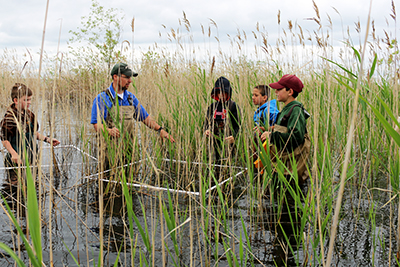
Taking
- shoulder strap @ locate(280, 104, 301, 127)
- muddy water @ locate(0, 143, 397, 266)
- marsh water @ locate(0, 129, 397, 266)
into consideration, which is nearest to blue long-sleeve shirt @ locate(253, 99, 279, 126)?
shoulder strap @ locate(280, 104, 301, 127)

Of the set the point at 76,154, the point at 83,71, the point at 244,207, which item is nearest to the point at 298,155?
the point at 244,207

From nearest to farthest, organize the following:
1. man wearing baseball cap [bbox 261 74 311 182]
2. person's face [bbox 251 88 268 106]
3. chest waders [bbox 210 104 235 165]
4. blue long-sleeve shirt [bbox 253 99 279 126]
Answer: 1. blue long-sleeve shirt [bbox 253 99 279 126]
2. chest waders [bbox 210 104 235 165]
3. man wearing baseball cap [bbox 261 74 311 182]
4. person's face [bbox 251 88 268 106]

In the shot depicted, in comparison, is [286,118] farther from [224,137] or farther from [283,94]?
[224,137]

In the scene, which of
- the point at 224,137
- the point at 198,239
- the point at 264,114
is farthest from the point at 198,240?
the point at 264,114

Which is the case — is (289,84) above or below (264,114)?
above

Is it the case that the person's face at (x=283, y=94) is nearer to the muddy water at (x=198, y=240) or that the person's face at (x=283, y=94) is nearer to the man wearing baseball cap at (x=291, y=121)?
the man wearing baseball cap at (x=291, y=121)

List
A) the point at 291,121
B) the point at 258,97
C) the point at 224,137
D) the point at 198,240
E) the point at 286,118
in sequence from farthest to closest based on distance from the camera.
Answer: the point at 258,97 → the point at 286,118 → the point at 291,121 → the point at 224,137 → the point at 198,240

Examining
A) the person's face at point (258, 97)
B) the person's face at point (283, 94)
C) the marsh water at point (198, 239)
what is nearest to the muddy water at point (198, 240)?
the marsh water at point (198, 239)

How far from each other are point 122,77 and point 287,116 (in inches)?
67.2

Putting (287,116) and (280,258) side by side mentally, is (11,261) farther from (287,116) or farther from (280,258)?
(287,116)

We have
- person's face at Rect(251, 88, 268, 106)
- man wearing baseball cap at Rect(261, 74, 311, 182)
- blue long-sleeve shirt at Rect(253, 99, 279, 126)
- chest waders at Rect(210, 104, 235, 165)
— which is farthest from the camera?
person's face at Rect(251, 88, 268, 106)

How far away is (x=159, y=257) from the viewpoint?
2.01m

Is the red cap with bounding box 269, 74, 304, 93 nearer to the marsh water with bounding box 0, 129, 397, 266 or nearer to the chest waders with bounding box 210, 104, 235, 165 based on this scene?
the chest waders with bounding box 210, 104, 235, 165

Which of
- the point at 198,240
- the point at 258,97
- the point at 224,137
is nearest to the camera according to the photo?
the point at 198,240
